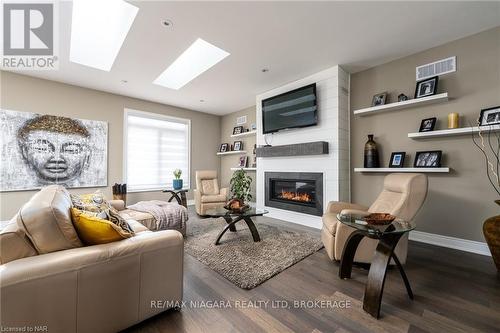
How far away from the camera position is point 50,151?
382 centimetres

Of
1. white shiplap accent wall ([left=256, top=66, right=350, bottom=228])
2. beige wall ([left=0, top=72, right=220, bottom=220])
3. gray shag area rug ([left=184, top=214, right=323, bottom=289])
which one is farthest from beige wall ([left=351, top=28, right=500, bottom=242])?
beige wall ([left=0, top=72, right=220, bottom=220])

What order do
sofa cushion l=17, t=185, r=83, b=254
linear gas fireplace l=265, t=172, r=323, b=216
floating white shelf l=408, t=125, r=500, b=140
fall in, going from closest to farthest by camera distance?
sofa cushion l=17, t=185, r=83, b=254 → floating white shelf l=408, t=125, r=500, b=140 → linear gas fireplace l=265, t=172, r=323, b=216

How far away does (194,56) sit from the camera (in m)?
3.46

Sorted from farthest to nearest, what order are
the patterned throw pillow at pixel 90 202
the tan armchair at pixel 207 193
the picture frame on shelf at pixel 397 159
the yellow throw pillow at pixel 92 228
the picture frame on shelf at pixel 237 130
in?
the picture frame on shelf at pixel 237 130
the tan armchair at pixel 207 193
the picture frame on shelf at pixel 397 159
the patterned throw pillow at pixel 90 202
the yellow throw pillow at pixel 92 228

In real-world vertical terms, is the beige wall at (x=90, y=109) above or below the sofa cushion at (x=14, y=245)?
above

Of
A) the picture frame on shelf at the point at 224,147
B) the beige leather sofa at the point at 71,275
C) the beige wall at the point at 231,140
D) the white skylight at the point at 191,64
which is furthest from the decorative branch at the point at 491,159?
the picture frame on shelf at the point at 224,147

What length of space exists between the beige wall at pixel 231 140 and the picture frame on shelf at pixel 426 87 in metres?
3.37

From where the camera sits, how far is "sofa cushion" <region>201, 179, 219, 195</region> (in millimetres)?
4801

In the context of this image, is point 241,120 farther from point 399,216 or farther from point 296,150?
point 399,216

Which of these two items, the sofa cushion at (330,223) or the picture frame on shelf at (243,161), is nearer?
the sofa cushion at (330,223)

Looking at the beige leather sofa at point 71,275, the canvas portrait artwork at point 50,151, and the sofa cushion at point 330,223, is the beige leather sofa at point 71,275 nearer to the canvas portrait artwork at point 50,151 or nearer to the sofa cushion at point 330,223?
the sofa cushion at point 330,223

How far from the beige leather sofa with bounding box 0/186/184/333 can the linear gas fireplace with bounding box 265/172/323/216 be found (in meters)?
2.78

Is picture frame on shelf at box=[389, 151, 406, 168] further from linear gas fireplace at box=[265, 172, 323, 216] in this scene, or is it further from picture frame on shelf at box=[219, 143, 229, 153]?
picture frame on shelf at box=[219, 143, 229, 153]

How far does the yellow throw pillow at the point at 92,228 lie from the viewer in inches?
51.1
